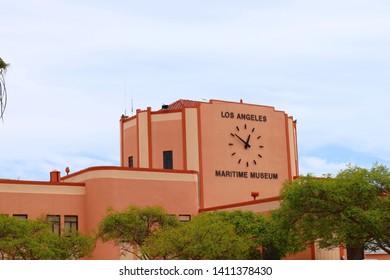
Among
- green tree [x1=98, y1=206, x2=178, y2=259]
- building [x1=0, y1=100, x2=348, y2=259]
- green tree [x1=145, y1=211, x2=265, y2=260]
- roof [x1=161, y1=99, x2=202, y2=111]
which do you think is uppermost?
roof [x1=161, y1=99, x2=202, y2=111]

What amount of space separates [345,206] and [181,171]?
68.4 feet

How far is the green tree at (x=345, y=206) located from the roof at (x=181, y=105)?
2170 centimetres

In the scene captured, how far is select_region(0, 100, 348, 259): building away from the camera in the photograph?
180 feet

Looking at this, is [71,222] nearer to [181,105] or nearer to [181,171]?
[181,171]

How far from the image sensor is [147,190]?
5738 centimetres

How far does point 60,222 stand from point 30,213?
7.48 ft

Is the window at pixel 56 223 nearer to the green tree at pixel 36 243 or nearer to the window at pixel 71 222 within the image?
the window at pixel 71 222

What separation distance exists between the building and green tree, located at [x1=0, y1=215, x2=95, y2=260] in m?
9.71

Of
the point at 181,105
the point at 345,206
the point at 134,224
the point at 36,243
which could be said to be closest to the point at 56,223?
the point at 134,224

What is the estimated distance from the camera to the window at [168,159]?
63.2m

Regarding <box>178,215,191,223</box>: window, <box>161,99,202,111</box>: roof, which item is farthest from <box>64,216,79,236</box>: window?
<box>161,99,202,111</box>: roof

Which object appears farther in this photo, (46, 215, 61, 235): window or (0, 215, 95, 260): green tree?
(46, 215, 61, 235): window

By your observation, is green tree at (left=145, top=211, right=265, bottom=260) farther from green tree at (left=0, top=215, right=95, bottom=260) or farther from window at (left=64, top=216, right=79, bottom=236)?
window at (left=64, top=216, right=79, bottom=236)
